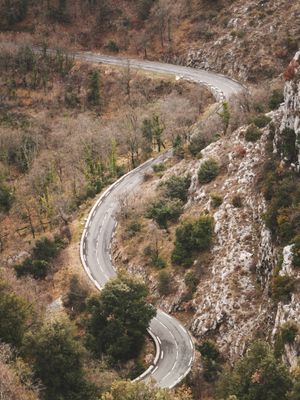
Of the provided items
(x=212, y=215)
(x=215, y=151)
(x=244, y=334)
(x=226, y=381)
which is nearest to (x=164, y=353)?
(x=244, y=334)

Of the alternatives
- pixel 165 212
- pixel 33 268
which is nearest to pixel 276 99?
pixel 165 212

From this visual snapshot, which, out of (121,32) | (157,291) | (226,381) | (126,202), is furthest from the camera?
(121,32)

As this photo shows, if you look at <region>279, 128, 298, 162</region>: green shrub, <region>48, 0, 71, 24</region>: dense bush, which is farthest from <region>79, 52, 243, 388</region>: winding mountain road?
<region>279, 128, 298, 162</region>: green shrub

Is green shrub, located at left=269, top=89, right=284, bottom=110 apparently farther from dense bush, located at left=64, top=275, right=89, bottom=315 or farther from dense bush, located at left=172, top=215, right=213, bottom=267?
dense bush, located at left=64, top=275, right=89, bottom=315

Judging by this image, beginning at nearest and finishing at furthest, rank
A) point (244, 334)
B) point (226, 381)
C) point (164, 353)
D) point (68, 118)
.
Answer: point (226, 381) → point (244, 334) → point (164, 353) → point (68, 118)

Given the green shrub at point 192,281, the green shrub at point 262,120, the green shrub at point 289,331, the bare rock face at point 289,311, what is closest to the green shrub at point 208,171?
the green shrub at point 262,120

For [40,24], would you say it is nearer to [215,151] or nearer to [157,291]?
[215,151]
